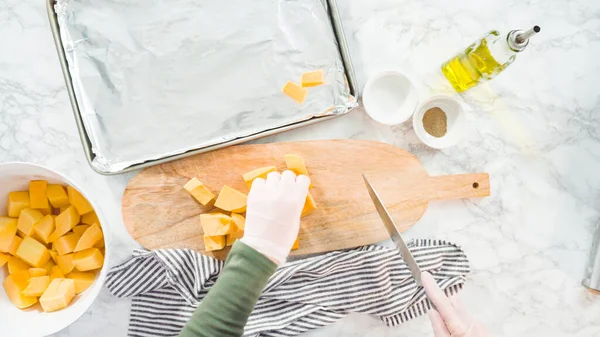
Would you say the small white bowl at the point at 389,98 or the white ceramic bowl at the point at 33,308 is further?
the small white bowl at the point at 389,98

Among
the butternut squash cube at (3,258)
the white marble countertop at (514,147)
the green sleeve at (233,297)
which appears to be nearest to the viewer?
the green sleeve at (233,297)

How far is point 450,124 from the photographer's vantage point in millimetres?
1041

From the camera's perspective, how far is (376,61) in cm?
106

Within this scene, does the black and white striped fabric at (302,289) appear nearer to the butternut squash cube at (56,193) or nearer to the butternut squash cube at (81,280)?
the butternut squash cube at (81,280)

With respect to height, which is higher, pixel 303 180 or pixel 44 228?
pixel 303 180

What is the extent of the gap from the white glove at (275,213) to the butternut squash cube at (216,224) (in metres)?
0.06

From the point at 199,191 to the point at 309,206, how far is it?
0.21m

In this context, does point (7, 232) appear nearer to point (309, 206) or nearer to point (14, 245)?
point (14, 245)

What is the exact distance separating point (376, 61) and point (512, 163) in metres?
0.35

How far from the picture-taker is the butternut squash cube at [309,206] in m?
0.99

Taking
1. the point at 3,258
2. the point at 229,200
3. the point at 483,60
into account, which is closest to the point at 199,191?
the point at 229,200

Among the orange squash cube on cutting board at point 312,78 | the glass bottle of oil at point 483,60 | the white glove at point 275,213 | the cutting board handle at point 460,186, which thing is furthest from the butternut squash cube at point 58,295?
the glass bottle of oil at point 483,60

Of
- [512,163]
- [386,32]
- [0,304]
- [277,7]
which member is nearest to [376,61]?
[386,32]

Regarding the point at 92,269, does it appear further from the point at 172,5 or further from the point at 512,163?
the point at 512,163
